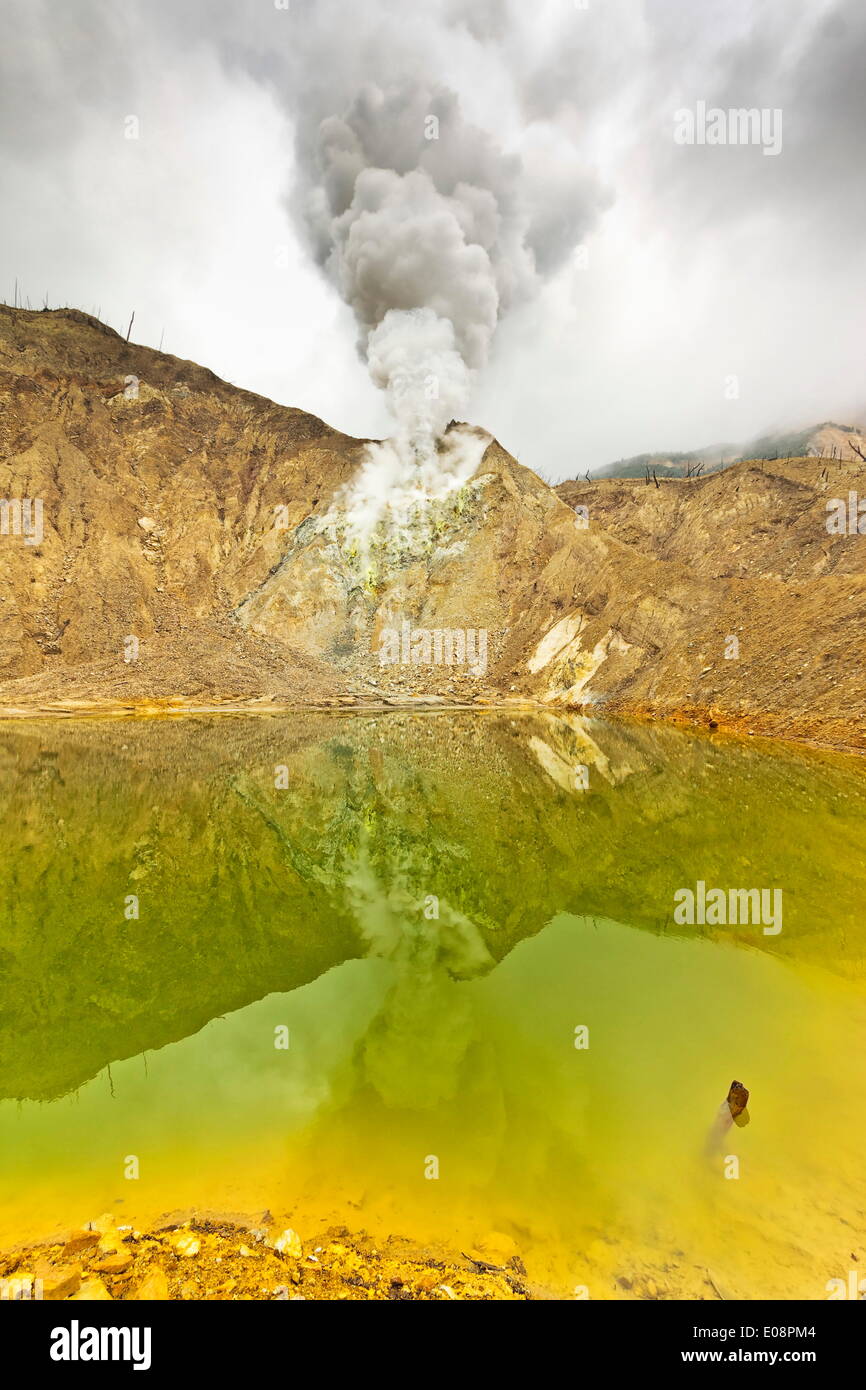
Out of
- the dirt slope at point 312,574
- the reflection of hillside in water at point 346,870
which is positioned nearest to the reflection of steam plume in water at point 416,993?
the reflection of hillside in water at point 346,870

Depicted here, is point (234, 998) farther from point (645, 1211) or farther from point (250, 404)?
point (250, 404)

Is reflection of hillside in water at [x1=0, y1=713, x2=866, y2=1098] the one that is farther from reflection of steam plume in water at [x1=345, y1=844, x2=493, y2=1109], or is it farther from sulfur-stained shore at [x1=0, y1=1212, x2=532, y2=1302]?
sulfur-stained shore at [x1=0, y1=1212, x2=532, y2=1302]

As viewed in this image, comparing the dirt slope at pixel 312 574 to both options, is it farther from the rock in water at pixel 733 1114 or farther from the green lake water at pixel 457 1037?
the rock in water at pixel 733 1114

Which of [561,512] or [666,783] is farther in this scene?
[561,512]
